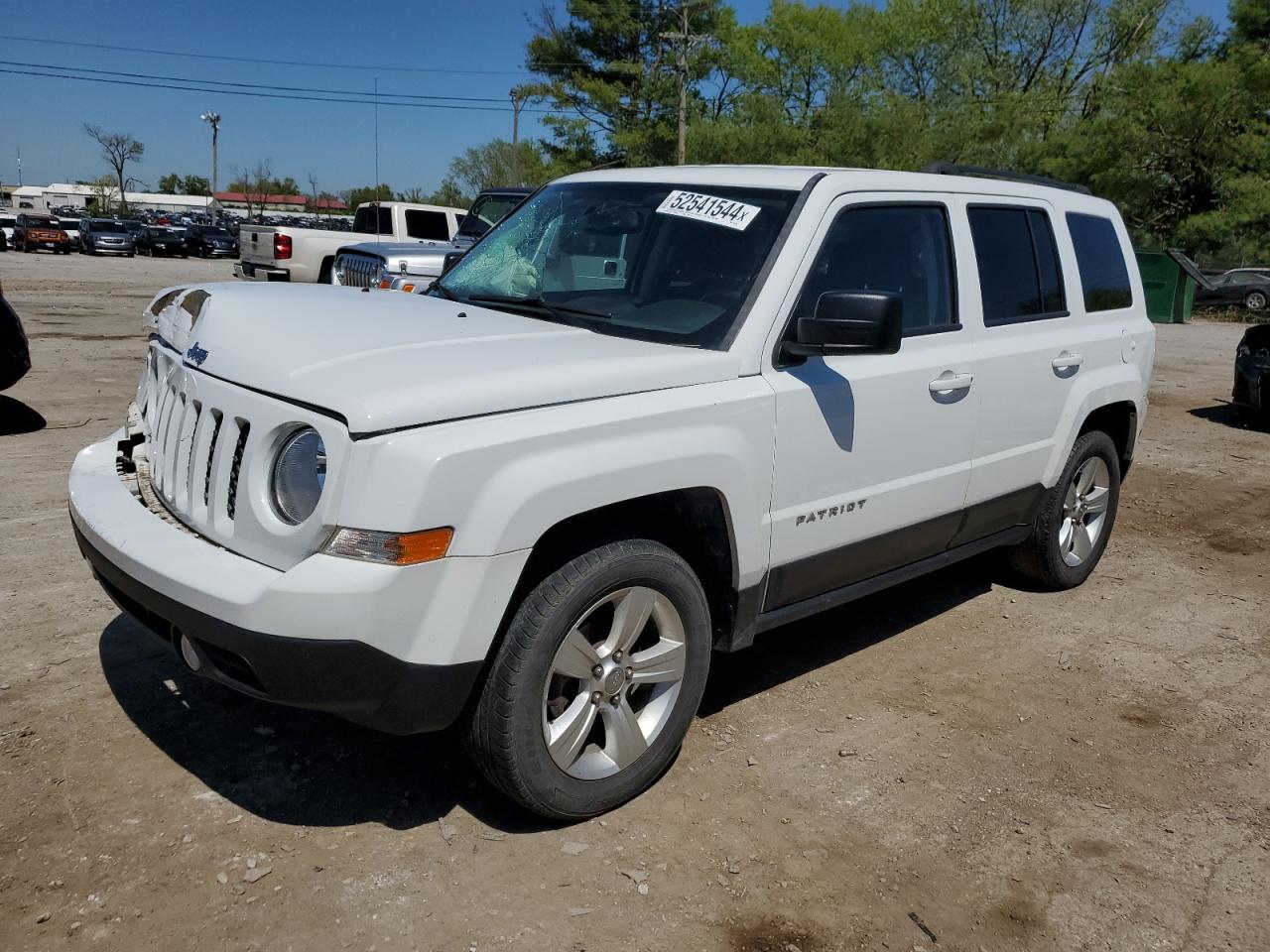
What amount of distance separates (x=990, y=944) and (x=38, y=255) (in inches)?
1664

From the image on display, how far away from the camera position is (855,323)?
125 inches

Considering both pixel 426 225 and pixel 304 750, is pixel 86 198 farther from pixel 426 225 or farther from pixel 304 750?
pixel 304 750

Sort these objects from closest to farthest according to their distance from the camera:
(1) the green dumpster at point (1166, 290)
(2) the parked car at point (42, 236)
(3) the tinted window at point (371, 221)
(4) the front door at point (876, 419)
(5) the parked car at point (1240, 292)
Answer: (4) the front door at point (876, 419)
(3) the tinted window at point (371, 221)
(1) the green dumpster at point (1166, 290)
(5) the parked car at point (1240, 292)
(2) the parked car at point (42, 236)

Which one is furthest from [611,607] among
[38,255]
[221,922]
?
[38,255]

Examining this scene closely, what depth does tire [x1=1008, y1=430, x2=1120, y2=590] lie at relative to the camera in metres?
5.10

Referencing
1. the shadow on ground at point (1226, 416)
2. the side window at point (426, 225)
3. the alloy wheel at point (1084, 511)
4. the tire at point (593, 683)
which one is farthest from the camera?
the side window at point (426, 225)

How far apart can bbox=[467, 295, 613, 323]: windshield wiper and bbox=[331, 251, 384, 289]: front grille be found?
21.5ft

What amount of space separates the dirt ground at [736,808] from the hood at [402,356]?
1271 millimetres

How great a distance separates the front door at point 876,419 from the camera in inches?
136

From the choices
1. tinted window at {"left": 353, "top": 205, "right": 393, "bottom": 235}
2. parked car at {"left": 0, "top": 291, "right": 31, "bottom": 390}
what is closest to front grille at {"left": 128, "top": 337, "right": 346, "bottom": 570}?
parked car at {"left": 0, "top": 291, "right": 31, "bottom": 390}

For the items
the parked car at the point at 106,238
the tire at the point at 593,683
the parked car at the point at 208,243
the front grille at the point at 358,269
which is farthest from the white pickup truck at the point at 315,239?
the parked car at the point at 208,243

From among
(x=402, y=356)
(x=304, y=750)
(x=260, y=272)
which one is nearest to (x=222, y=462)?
(x=402, y=356)

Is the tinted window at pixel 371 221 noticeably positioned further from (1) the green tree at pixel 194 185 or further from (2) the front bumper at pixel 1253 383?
A: (1) the green tree at pixel 194 185

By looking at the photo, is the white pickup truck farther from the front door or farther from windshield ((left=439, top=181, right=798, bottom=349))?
the front door
